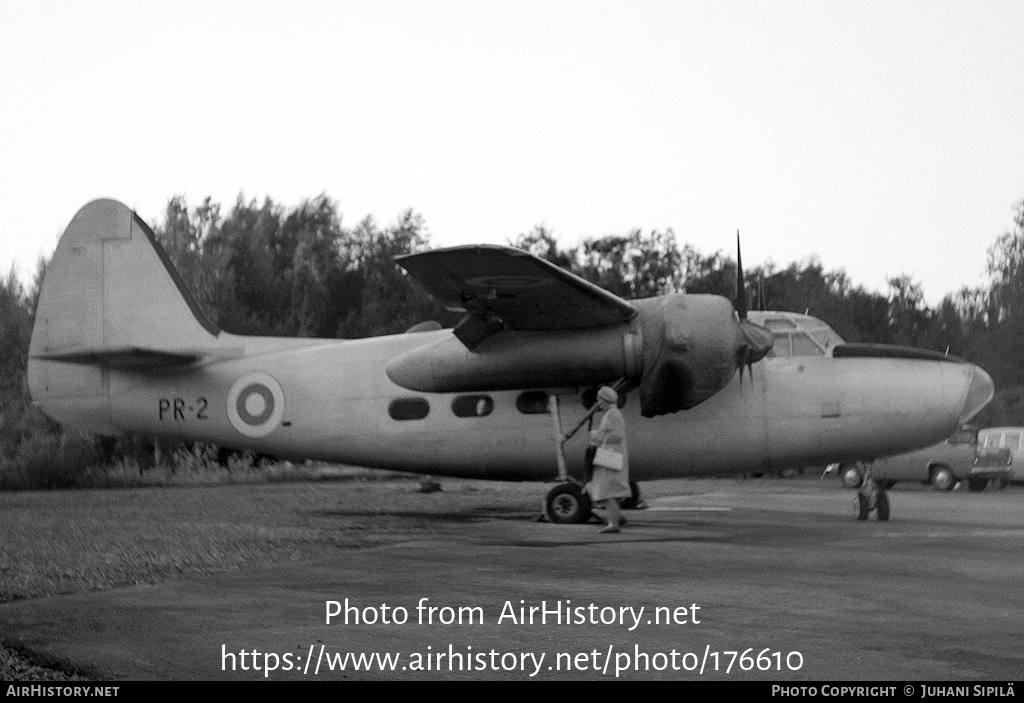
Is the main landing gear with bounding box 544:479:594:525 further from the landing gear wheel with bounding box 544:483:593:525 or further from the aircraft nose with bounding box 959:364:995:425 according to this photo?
the aircraft nose with bounding box 959:364:995:425

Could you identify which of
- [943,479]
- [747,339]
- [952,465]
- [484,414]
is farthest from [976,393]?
[943,479]

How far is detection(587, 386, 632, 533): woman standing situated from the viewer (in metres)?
11.6

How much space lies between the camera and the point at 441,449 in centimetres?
1426

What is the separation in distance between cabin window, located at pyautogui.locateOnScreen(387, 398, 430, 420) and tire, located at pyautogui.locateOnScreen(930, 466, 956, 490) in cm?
1771

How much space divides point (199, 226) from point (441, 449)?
66.0 feet

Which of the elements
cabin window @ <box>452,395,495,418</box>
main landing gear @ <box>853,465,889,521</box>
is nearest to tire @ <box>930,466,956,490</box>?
main landing gear @ <box>853,465,889,521</box>

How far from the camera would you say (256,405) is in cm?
1503

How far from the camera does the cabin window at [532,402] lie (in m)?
13.8

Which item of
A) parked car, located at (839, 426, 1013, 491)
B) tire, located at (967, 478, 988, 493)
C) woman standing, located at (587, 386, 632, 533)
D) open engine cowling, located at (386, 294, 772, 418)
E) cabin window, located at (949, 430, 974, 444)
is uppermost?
open engine cowling, located at (386, 294, 772, 418)

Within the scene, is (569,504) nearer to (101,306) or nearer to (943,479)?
(101,306)

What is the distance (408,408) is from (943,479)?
58.7 feet

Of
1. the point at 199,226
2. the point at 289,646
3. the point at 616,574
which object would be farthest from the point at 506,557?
the point at 199,226

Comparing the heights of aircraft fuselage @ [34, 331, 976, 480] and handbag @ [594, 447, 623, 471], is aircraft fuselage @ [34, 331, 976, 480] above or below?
above
